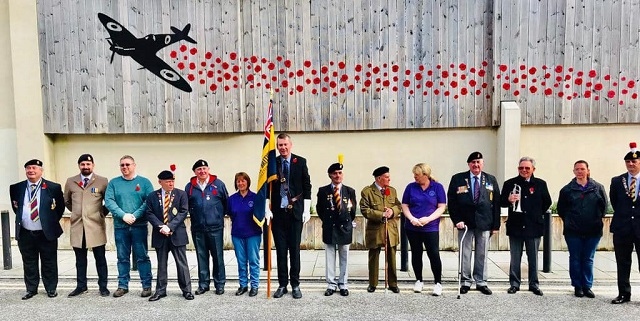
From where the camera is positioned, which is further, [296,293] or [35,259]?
[35,259]

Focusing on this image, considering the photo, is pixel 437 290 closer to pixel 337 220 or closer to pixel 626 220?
pixel 337 220

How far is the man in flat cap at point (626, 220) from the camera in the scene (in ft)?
18.6

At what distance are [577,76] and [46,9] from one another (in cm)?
1211

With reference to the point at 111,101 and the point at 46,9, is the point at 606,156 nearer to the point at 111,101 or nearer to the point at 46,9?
the point at 111,101

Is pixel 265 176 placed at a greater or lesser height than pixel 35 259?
greater

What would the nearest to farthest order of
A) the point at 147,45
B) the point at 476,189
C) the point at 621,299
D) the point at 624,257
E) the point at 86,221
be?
the point at 621,299, the point at 624,257, the point at 476,189, the point at 86,221, the point at 147,45

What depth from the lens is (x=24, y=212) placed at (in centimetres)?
620

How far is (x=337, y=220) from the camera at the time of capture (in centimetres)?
610

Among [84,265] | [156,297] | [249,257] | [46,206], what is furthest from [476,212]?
[46,206]

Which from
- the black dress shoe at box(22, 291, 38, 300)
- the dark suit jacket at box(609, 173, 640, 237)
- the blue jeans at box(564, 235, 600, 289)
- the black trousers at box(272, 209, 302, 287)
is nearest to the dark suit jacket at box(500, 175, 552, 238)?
the blue jeans at box(564, 235, 600, 289)

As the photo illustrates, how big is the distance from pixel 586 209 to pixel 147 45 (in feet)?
30.3

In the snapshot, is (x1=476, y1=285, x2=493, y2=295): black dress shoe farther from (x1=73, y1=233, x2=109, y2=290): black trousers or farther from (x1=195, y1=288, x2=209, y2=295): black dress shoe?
(x1=73, y1=233, x2=109, y2=290): black trousers

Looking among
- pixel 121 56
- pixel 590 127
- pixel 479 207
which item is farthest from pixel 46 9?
pixel 590 127

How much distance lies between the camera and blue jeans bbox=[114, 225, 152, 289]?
6188 mm
